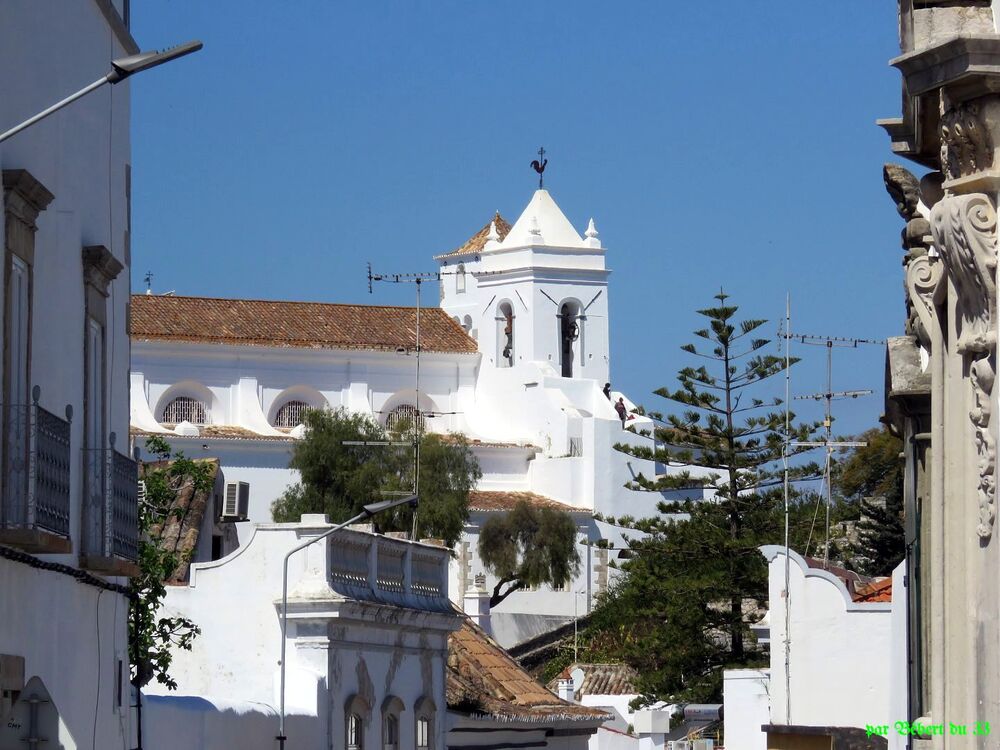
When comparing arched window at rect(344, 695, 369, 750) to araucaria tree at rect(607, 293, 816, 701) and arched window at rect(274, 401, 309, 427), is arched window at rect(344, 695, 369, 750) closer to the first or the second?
araucaria tree at rect(607, 293, 816, 701)

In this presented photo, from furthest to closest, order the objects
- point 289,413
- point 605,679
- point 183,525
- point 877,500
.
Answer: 1. point 289,413
2. point 877,500
3. point 605,679
4. point 183,525

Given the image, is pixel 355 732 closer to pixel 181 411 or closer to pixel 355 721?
pixel 355 721

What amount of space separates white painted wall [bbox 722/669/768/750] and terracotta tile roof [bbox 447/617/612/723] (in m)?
5.55

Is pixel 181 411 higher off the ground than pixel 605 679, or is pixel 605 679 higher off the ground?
pixel 181 411

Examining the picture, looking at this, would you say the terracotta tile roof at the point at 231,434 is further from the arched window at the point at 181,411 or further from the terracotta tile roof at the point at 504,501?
the terracotta tile roof at the point at 504,501

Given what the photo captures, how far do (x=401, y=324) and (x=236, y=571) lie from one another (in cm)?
5630

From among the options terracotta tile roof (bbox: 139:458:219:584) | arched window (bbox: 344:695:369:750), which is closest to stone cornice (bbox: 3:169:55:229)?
arched window (bbox: 344:695:369:750)

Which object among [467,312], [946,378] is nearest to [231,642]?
[946,378]

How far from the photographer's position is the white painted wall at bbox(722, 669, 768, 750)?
819 inches

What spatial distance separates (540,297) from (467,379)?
152 inches

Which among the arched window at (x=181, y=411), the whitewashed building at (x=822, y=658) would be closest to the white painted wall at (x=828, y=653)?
the whitewashed building at (x=822, y=658)

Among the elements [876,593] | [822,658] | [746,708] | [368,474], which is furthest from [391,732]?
[368,474]

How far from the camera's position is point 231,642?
21.7m

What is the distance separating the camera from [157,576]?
19.7 m
